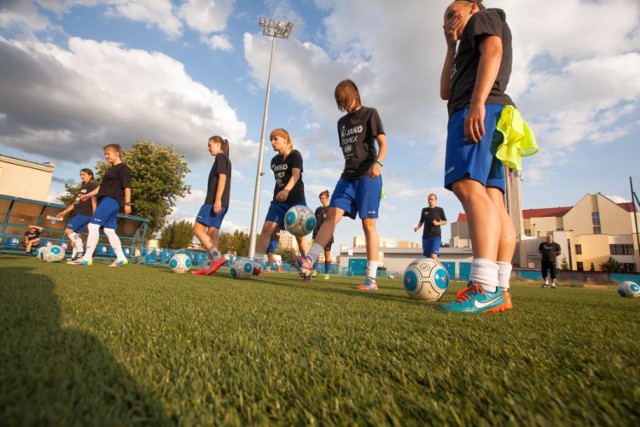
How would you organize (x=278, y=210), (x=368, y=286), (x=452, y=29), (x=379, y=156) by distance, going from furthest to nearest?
(x=278, y=210) → (x=379, y=156) → (x=368, y=286) → (x=452, y=29)

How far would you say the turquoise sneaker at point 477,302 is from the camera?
7.86 ft

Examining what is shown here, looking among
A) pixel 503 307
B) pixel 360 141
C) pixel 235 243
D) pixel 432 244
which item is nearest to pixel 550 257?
pixel 432 244

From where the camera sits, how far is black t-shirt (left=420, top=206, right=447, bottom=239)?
9531 mm

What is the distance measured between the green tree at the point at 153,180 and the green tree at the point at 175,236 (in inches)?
650

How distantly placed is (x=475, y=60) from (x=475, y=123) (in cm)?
76

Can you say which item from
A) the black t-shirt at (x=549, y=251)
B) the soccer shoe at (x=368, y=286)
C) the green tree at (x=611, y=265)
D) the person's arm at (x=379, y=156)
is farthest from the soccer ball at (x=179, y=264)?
the green tree at (x=611, y=265)

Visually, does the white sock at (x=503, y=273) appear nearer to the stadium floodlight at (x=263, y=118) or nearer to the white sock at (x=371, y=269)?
the white sock at (x=371, y=269)

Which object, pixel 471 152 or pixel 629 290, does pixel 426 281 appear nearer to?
pixel 471 152

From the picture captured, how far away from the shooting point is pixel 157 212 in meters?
25.3

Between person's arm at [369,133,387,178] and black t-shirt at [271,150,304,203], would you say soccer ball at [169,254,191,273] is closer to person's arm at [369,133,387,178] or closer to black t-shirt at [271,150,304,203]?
black t-shirt at [271,150,304,203]

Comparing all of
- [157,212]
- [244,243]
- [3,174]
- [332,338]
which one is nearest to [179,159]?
[157,212]

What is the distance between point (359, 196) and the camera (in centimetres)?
468

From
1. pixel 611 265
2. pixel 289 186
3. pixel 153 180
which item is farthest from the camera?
pixel 611 265

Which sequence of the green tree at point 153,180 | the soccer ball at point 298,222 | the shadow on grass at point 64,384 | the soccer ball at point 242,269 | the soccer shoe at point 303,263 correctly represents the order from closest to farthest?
the shadow on grass at point 64,384, the soccer shoe at point 303,263, the soccer ball at point 298,222, the soccer ball at point 242,269, the green tree at point 153,180
